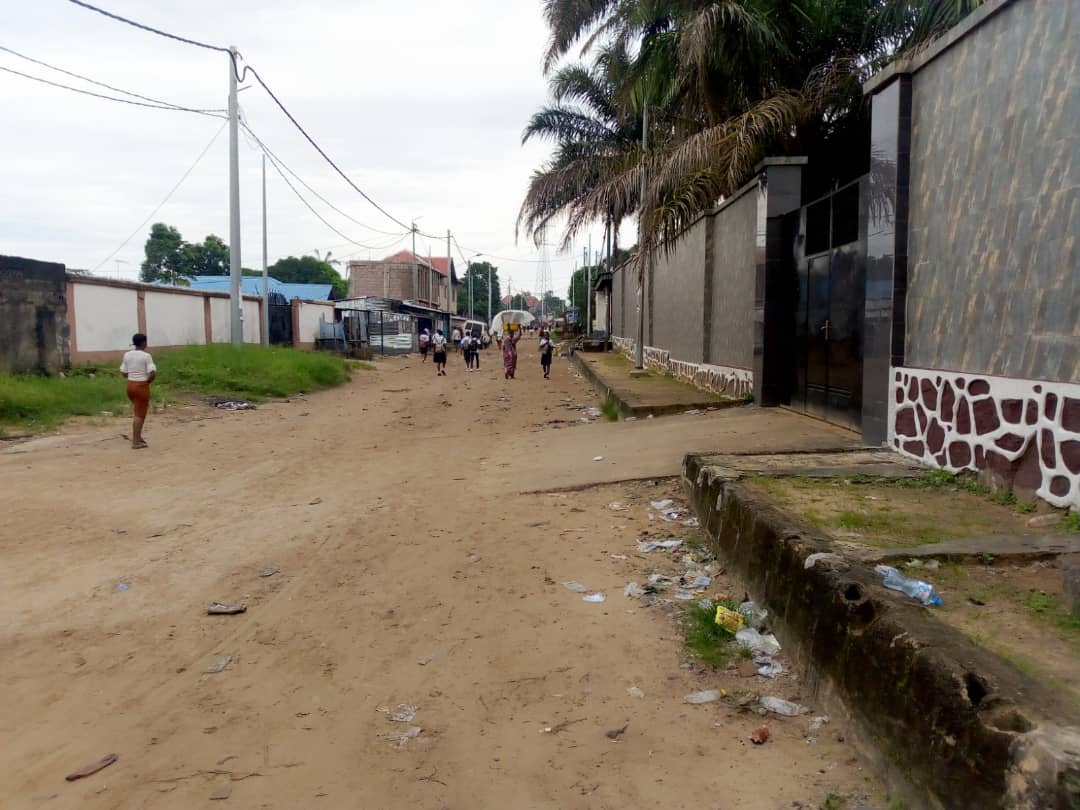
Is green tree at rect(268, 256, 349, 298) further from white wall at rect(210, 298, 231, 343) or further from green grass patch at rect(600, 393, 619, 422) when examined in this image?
green grass patch at rect(600, 393, 619, 422)

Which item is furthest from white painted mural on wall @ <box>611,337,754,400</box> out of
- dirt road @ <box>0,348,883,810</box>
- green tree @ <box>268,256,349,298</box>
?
Answer: green tree @ <box>268,256,349,298</box>

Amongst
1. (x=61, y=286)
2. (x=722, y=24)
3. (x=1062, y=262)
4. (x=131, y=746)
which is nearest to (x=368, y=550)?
(x=131, y=746)

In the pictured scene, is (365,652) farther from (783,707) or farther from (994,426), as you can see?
(994,426)

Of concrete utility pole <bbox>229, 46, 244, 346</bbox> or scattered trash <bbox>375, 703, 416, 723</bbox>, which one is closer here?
scattered trash <bbox>375, 703, 416, 723</bbox>

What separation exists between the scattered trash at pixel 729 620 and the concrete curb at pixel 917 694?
0.74ft

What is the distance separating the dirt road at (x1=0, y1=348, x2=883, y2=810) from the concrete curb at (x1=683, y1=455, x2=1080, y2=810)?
216 millimetres

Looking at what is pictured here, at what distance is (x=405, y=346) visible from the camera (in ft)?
141

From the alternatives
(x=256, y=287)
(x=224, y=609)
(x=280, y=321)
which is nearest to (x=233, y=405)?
(x=224, y=609)

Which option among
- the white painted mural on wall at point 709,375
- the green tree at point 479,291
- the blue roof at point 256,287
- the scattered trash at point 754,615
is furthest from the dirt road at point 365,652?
the green tree at point 479,291

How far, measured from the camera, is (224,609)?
4531 millimetres

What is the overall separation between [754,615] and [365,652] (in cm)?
201

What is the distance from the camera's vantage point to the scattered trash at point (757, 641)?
12.2 ft

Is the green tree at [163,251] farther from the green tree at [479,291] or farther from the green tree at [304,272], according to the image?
the green tree at [479,291]

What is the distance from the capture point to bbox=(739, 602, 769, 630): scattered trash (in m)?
3.99
